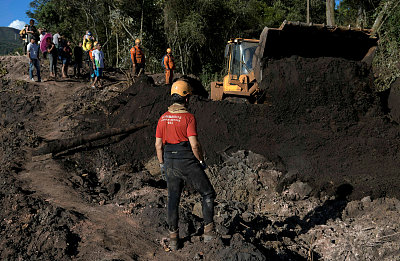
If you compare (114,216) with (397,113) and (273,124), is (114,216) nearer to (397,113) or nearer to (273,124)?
(273,124)

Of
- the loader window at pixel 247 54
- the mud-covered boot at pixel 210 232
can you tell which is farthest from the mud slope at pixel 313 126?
the mud-covered boot at pixel 210 232

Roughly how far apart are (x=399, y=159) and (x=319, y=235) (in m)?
2.55

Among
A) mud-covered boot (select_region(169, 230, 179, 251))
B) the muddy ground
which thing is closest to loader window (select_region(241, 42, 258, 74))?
the muddy ground

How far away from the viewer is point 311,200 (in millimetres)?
6504

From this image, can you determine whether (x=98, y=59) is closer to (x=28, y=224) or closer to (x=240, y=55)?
(x=240, y=55)

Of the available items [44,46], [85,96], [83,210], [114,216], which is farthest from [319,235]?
[44,46]

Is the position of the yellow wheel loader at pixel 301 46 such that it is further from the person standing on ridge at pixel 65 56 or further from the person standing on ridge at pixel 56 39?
the person standing on ridge at pixel 56 39

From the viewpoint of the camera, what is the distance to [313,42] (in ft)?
25.8

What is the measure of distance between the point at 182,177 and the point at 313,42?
5.12m

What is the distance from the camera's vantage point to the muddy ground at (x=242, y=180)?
4538 millimetres

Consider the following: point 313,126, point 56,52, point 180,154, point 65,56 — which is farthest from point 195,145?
point 65,56

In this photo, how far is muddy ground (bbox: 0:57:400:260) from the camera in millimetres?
4538

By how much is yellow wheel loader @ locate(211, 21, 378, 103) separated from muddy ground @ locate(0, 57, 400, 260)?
33 centimetres

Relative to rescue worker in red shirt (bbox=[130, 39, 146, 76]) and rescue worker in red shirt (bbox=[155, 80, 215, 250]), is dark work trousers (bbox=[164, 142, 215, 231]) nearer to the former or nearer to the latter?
rescue worker in red shirt (bbox=[155, 80, 215, 250])
